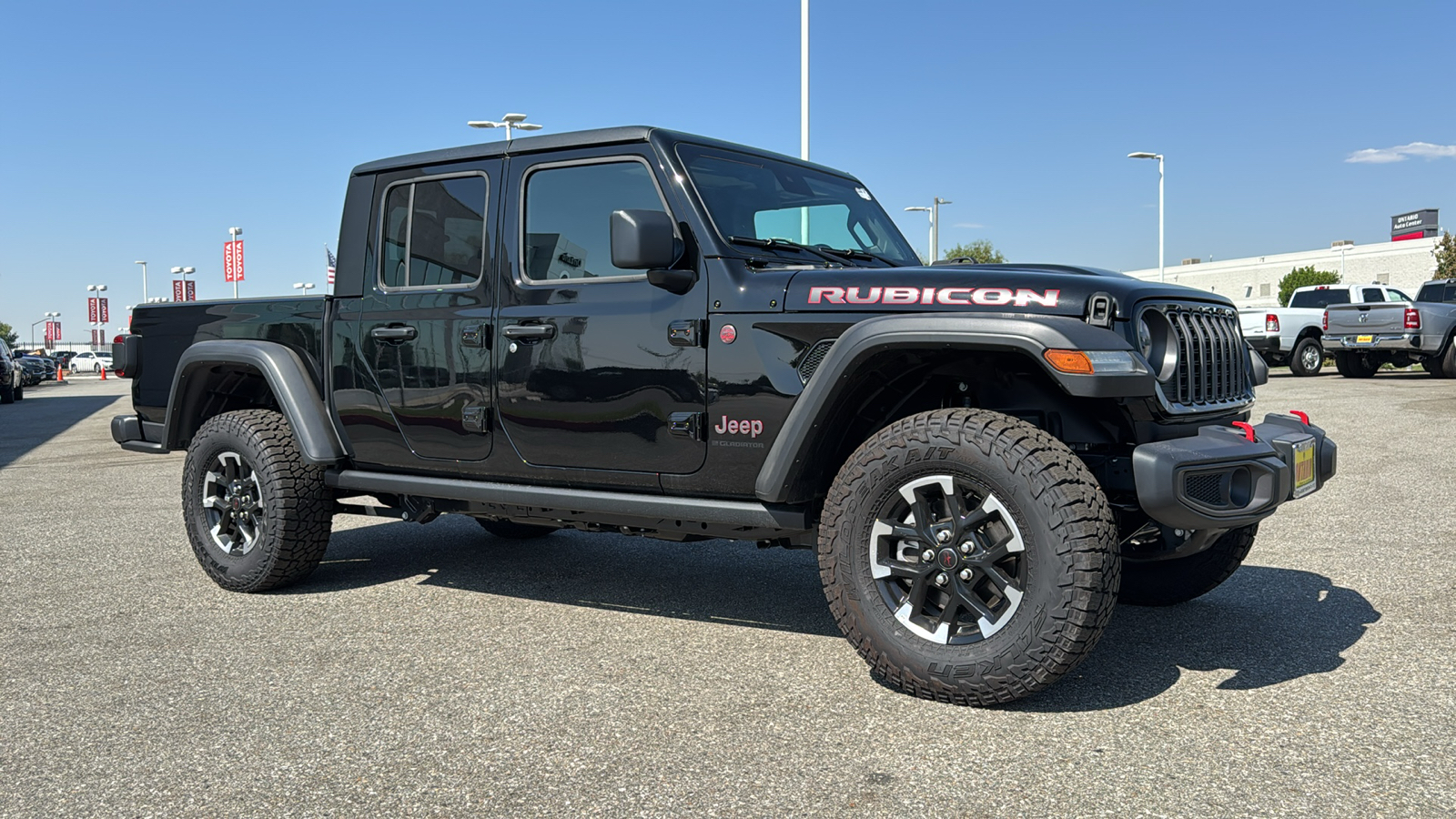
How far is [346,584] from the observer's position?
5.62 m

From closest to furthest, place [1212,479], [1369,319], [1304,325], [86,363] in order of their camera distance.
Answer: [1212,479] → [1369,319] → [1304,325] → [86,363]

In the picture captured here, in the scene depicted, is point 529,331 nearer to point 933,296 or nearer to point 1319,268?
point 933,296

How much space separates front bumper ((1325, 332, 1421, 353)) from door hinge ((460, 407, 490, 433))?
1988cm

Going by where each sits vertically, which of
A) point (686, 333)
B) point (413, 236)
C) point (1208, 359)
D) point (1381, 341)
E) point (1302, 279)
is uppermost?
point (1302, 279)

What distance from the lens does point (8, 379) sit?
2462cm

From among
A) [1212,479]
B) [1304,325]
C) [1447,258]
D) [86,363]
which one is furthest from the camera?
[86,363]

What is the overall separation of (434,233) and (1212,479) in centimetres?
337

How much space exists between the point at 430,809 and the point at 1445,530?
6018mm

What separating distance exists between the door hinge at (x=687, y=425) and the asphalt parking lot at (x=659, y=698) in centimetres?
84

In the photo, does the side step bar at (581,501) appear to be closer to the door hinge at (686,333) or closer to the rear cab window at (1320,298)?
the door hinge at (686,333)

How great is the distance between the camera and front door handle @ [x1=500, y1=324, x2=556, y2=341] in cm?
449

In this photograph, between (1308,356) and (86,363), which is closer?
(1308,356)

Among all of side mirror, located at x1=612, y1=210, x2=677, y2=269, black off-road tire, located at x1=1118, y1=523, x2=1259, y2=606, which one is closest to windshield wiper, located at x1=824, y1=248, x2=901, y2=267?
side mirror, located at x1=612, y1=210, x2=677, y2=269

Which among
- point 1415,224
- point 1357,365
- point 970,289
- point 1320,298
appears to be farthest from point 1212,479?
point 1415,224
